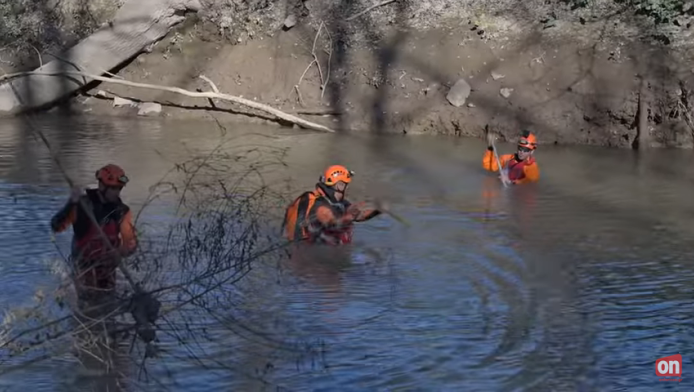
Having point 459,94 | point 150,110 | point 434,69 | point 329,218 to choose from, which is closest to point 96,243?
point 329,218

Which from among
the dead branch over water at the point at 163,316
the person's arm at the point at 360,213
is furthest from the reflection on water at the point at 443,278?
the person's arm at the point at 360,213

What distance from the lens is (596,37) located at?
812 inches

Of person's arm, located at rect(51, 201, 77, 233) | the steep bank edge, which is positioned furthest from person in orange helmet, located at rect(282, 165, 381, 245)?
the steep bank edge

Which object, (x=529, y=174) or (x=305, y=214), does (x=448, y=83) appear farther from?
(x=305, y=214)

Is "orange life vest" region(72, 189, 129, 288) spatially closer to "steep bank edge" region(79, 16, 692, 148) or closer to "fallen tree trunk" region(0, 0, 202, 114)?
"steep bank edge" region(79, 16, 692, 148)

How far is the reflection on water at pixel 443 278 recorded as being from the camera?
9141mm

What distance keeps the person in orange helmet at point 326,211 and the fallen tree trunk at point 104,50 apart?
33.4 ft

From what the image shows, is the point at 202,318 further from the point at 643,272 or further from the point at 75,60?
the point at 75,60

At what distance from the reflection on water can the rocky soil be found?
1.05 meters

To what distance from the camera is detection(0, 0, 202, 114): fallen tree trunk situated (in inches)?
848

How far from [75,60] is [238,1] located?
3544 mm

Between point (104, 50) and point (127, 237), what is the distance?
13317 millimetres

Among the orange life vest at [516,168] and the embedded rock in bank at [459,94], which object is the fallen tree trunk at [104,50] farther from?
the orange life vest at [516,168]

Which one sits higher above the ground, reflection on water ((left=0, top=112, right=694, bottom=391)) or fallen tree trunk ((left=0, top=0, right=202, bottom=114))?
fallen tree trunk ((left=0, top=0, right=202, bottom=114))
